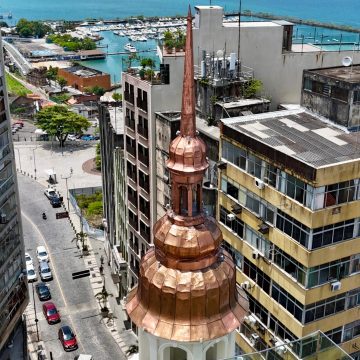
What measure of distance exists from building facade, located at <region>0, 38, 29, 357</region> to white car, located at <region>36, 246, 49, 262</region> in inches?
1063

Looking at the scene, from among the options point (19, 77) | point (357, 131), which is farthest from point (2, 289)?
point (19, 77)

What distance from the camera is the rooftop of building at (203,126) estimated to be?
39.3 m

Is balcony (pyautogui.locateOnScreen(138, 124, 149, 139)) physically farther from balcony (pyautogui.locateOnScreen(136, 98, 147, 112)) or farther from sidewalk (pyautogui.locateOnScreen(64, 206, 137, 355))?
sidewalk (pyautogui.locateOnScreen(64, 206, 137, 355))

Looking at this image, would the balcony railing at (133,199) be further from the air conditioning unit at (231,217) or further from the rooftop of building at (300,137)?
the rooftop of building at (300,137)

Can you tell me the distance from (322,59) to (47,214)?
173 ft

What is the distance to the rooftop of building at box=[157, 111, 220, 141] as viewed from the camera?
1547 inches

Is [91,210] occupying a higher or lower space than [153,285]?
lower

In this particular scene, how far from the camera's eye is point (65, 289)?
65750mm

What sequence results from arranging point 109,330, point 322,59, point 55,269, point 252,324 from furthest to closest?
point 55,269
point 109,330
point 322,59
point 252,324

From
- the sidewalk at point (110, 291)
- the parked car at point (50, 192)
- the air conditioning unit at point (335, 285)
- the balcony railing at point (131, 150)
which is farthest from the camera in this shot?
the parked car at point (50, 192)

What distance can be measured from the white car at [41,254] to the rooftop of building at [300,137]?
43.1 meters

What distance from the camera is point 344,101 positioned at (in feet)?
113

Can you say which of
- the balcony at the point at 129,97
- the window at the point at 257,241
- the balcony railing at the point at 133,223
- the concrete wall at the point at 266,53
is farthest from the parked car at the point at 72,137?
the window at the point at 257,241

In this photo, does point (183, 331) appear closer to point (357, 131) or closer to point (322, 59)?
point (357, 131)
